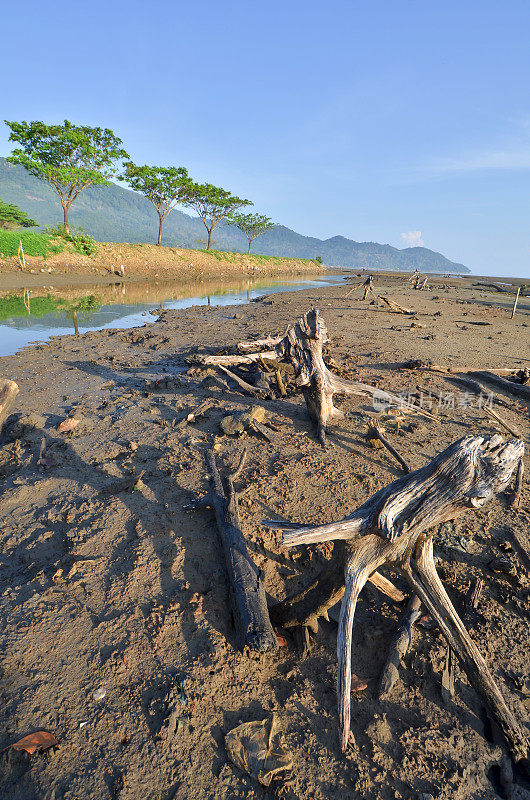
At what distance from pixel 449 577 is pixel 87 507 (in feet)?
13.9

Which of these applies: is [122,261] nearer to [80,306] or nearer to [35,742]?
[80,306]

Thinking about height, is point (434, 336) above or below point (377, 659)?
above

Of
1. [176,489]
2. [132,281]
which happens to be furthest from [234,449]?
[132,281]

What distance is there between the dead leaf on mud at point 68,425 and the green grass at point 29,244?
31.6 m

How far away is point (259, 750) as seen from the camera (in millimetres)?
2447

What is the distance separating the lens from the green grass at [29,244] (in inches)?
1200

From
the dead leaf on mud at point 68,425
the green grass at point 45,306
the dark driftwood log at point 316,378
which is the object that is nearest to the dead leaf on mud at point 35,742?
the dark driftwood log at point 316,378

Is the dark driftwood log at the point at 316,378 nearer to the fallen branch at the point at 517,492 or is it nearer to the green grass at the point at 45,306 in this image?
the fallen branch at the point at 517,492

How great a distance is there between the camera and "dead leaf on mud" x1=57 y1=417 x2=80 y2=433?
6.58 m

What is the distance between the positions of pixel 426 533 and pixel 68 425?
6291mm

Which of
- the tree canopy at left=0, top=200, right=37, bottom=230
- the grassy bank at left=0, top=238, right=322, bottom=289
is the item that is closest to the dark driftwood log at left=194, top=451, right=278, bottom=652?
the grassy bank at left=0, top=238, right=322, bottom=289

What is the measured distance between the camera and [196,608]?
3.32 metres

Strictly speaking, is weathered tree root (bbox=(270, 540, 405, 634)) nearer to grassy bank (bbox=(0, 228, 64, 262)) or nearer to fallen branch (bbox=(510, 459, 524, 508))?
fallen branch (bbox=(510, 459, 524, 508))

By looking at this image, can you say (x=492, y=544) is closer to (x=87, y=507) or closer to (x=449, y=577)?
(x=449, y=577)
